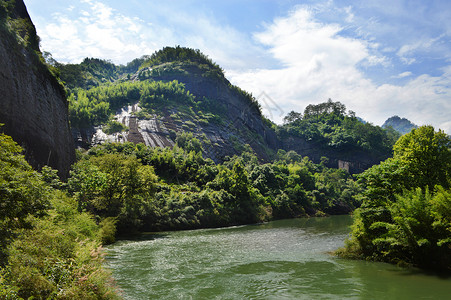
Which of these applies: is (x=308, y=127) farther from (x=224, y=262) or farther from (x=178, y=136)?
(x=224, y=262)

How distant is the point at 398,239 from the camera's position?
20281mm

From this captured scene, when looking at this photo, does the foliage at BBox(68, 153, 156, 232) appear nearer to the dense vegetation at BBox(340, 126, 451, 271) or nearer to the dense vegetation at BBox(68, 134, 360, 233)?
the dense vegetation at BBox(68, 134, 360, 233)

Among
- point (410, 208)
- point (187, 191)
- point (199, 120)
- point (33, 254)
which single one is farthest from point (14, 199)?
point (199, 120)

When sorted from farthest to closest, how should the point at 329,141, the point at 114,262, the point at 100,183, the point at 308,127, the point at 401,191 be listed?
the point at 308,127
the point at 329,141
the point at 100,183
the point at 114,262
the point at 401,191

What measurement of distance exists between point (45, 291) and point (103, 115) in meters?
114

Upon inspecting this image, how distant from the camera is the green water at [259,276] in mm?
16703

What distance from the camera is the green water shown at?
16.7 metres

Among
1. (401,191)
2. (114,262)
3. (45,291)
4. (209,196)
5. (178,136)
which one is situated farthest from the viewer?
(178,136)

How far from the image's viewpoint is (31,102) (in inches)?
1457

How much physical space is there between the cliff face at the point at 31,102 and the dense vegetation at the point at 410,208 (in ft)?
115

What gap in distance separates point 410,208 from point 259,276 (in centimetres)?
1124

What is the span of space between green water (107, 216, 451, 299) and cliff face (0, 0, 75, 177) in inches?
655

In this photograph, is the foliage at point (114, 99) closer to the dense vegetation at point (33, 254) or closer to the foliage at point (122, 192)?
the foliage at point (122, 192)

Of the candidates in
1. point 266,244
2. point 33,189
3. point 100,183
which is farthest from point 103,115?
point 33,189
